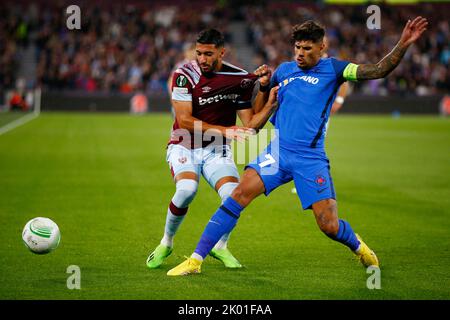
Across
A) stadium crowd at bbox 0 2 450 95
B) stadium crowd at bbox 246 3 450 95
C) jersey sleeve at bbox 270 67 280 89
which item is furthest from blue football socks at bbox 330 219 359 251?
stadium crowd at bbox 246 3 450 95

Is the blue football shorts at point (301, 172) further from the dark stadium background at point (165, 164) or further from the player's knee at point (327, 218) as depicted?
the dark stadium background at point (165, 164)

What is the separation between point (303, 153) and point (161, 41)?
111 feet

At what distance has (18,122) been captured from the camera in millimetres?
28750

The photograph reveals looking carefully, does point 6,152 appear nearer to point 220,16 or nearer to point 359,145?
point 359,145

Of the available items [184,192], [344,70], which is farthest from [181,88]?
[344,70]

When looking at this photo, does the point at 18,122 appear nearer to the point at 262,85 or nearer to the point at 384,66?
the point at 262,85

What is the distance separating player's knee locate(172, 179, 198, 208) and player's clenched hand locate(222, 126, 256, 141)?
2.01 ft

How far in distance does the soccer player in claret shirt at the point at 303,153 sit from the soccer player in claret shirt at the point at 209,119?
1.15ft

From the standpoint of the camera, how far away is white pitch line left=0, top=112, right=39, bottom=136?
25355 mm

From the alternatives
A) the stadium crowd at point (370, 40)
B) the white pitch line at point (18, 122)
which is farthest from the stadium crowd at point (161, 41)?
the white pitch line at point (18, 122)

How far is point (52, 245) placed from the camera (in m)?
7.68

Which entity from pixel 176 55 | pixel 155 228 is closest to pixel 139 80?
pixel 176 55

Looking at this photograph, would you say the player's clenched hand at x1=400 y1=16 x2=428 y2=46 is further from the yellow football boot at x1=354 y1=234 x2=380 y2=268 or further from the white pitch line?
the white pitch line

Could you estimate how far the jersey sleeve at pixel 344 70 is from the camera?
7004mm
